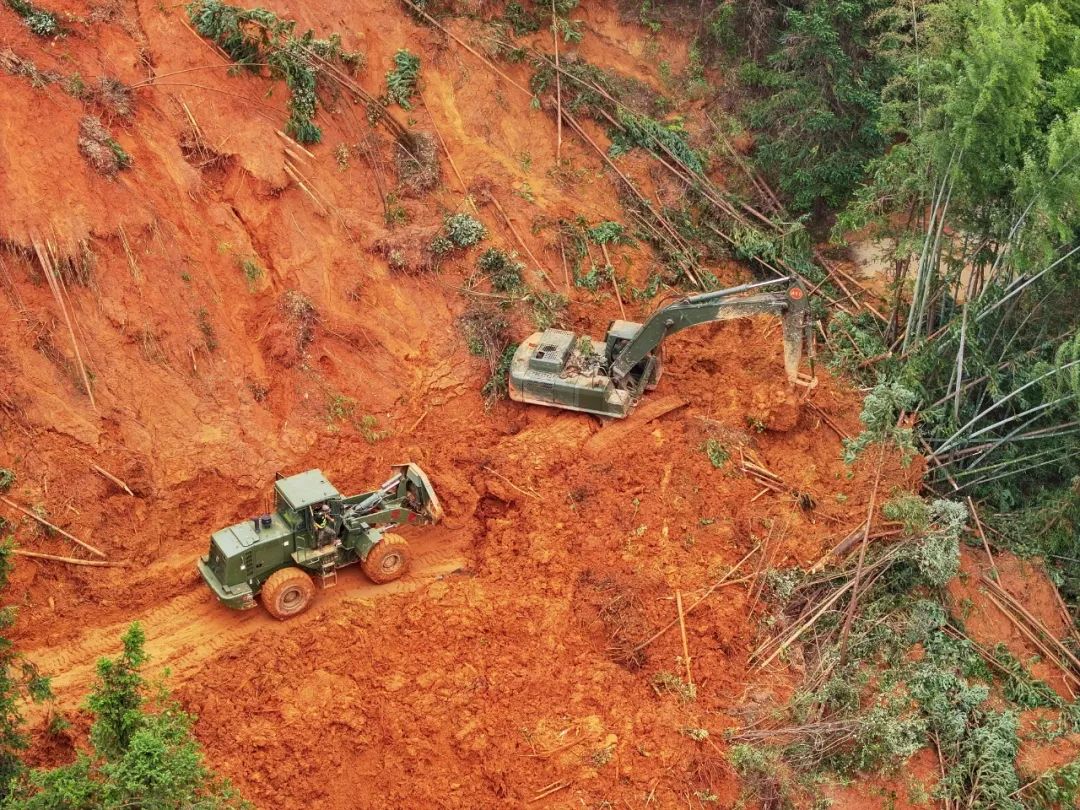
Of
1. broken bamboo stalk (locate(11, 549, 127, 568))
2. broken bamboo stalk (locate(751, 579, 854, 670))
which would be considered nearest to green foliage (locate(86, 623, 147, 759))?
broken bamboo stalk (locate(11, 549, 127, 568))

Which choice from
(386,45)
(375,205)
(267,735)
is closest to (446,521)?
(267,735)

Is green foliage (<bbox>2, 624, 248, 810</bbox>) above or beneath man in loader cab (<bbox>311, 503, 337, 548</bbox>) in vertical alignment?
above

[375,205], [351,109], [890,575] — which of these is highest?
[351,109]

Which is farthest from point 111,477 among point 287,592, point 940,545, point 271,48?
point 940,545

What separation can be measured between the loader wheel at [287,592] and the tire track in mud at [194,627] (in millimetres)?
218

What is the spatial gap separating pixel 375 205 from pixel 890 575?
1165cm

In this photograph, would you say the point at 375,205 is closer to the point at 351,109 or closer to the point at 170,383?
the point at 351,109

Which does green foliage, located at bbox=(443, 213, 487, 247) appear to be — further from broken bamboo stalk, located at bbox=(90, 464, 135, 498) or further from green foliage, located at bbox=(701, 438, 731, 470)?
broken bamboo stalk, located at bbox=(90, 464, 135, 498)

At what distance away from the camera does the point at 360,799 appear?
13602 mm

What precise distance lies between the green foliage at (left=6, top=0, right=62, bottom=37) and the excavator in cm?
1011

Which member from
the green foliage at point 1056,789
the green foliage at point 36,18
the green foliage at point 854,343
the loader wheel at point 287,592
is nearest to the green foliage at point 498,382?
the loader wheel at point 287,592

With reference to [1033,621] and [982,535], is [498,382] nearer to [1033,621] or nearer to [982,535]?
[982,535]

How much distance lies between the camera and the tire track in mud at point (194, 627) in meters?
14.6

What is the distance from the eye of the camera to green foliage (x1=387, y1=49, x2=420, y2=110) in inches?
867
